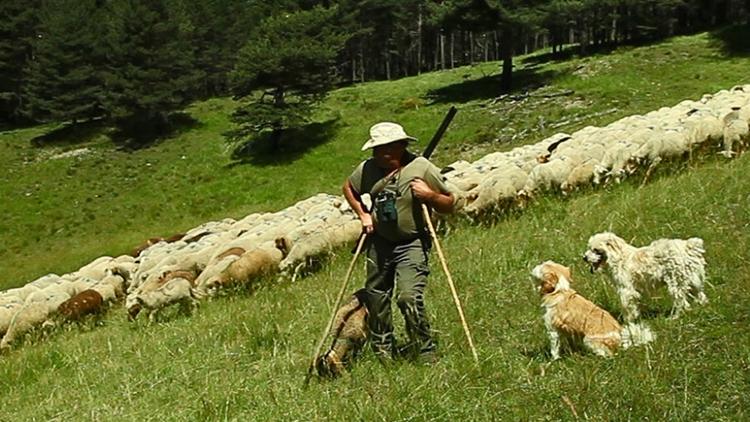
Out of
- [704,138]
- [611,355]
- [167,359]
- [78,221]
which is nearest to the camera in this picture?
[611,355]

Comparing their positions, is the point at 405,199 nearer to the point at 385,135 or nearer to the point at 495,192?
the point at 385,135

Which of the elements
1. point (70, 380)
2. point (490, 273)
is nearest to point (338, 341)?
point (490, 273)

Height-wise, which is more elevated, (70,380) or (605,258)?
(605,258)

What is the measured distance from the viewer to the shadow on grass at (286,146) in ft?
125

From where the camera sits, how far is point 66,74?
54562 mm

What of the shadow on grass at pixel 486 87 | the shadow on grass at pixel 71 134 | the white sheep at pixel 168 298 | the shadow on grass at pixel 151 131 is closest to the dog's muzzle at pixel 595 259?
the white sheep at pixel 168 298

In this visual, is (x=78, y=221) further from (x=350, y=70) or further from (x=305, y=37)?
(x=350, y=70)

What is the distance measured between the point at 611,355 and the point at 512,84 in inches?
1495

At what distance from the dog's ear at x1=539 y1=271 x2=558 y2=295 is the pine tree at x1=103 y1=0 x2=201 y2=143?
4287 cm

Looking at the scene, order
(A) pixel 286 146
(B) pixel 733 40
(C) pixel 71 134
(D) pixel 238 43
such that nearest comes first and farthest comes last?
(A) pixel 286 146 < (B) pixel 733 40 < (C) pixel 71 134 < (D) pixel 238 43

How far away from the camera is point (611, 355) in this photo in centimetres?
568

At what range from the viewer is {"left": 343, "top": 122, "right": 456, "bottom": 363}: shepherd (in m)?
6.66

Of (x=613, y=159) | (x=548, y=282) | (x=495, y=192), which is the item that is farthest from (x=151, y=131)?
(x=548, y=282)

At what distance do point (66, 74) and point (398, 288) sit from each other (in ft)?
177
